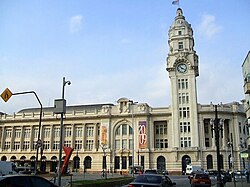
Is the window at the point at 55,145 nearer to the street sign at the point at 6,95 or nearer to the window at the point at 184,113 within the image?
the window at the point at 184,113

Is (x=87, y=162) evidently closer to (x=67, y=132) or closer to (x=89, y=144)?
(x=89, y=144)

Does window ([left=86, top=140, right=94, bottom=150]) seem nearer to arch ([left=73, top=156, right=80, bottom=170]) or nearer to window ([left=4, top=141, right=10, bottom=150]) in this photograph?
arch ([left=73, top=156, right=80, bottom=170])

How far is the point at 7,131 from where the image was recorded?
333 feet

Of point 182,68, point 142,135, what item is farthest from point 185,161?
point 182,68

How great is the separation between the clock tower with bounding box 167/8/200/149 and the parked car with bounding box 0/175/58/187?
72.2m

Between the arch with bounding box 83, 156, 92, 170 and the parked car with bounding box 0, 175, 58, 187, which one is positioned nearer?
the parked car with bounding box 0, 175, 58, 187

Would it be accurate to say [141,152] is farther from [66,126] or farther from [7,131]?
[7,131]

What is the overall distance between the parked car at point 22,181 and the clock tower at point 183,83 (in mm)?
72191

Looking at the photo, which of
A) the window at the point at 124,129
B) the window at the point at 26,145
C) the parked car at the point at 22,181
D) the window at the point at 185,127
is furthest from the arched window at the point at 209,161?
the parked car at the point at 22,181

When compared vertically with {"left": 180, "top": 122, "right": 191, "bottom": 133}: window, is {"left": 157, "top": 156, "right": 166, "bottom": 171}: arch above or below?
below

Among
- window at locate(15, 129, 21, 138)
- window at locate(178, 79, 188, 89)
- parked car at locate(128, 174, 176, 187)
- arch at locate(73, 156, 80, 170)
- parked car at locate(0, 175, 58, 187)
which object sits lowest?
arch at locate(73, 156, 80, 170)

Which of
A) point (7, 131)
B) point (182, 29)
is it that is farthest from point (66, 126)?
point (182, 29)

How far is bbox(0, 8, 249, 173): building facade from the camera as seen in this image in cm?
8175

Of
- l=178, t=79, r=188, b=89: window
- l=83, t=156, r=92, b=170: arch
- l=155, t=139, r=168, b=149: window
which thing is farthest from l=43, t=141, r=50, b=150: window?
l=178, t=79, r=188, b=89: window
